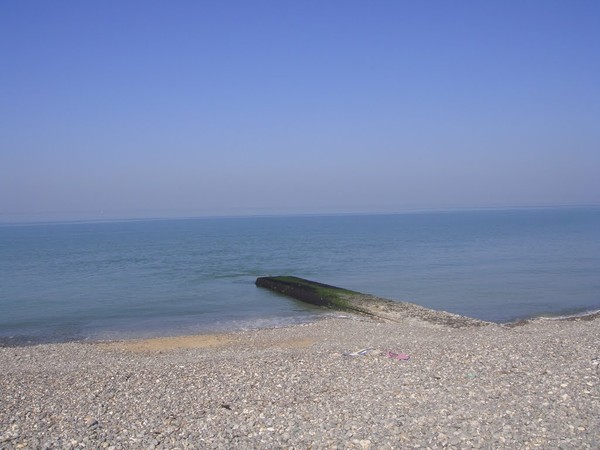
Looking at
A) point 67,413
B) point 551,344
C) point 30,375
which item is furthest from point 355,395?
point 30,375

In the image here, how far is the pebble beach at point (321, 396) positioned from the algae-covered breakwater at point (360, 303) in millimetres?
4282

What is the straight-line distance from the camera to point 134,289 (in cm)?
3161

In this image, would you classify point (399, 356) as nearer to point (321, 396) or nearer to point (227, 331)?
point (321, 396)

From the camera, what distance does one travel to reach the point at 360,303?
77.8 ft

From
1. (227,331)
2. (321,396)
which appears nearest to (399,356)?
(321,396)

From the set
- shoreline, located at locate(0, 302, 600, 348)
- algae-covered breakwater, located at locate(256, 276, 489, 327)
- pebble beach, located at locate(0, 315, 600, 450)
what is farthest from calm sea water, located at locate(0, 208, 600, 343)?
pebble beach, located at locate(0, 315, 600, 450)

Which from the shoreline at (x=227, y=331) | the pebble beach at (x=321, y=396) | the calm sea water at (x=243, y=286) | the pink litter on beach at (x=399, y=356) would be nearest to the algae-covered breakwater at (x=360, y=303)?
the shoreline at (x=227, y=331)

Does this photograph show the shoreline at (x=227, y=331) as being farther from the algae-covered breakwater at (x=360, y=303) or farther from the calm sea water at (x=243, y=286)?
the calm sea water at (x=243, y=286)

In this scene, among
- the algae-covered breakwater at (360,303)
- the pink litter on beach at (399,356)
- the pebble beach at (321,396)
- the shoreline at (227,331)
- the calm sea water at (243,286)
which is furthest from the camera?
the calm sea water at (243,286)

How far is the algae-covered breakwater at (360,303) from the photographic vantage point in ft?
67.2

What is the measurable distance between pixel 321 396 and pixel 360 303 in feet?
44.6

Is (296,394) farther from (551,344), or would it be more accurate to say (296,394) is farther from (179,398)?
(551,344)

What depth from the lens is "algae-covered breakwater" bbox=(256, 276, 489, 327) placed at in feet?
67.2

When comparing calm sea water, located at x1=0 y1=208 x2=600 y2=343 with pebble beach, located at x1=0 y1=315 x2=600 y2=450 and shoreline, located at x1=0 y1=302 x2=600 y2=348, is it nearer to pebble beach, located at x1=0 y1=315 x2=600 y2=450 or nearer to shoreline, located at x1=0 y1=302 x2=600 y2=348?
shoreline, located at x1=0 y1=302 x2=600 y2=348
